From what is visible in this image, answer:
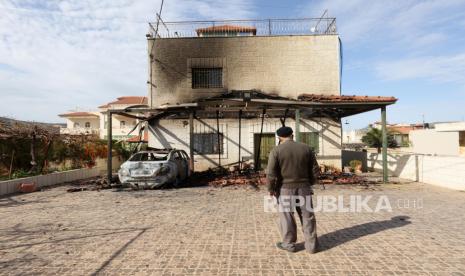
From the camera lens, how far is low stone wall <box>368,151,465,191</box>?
372 inches

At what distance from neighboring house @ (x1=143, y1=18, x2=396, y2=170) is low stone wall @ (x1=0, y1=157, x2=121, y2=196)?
10.4 feet

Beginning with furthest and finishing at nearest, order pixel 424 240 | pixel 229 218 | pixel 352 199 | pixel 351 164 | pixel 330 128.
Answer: pixel 351 164 < pixel 330 128 < pixel 352 199 < pixel 229 218 < pixel 424 240

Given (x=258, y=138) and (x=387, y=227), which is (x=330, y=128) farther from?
(x=387, y=227)

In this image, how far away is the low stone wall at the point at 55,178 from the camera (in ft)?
30.8

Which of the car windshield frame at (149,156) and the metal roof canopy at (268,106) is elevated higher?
the metal roof canopy at (268,106)

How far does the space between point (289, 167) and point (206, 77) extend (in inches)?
441

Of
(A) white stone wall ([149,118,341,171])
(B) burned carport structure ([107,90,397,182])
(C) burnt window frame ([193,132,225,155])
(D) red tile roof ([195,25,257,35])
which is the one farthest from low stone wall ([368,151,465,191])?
(D) red tile roof ([195,25,257,35])

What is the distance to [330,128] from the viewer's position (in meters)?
14.3

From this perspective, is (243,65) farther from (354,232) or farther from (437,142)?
(437,142)

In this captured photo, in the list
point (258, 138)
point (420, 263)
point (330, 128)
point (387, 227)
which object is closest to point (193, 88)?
point (258, 138)

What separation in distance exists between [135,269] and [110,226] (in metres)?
2.22

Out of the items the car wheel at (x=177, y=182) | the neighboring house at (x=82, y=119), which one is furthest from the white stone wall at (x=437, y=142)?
the neighboring house at (x=82, y=119)

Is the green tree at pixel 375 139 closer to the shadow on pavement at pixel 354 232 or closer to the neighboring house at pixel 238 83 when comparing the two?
the neighboring house at pixel 238 83

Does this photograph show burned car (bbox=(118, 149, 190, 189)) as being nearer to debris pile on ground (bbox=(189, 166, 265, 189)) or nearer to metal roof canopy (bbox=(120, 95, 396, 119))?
debris pile on ground (bbox=(189, 166, 265, 189))
